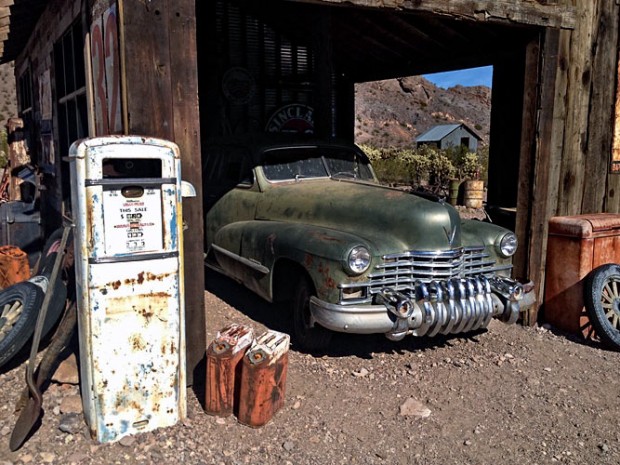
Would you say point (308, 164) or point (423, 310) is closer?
point (423, 310)

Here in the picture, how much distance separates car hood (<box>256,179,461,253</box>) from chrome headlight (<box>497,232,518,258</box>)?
19.8 inches

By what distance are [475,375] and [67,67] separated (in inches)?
214

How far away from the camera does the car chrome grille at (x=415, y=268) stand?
4.12 metres

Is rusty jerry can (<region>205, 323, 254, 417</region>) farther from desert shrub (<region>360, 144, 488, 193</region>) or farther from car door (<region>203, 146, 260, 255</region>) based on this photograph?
desert shrub (<region>360, 144, 488, 193</region>)

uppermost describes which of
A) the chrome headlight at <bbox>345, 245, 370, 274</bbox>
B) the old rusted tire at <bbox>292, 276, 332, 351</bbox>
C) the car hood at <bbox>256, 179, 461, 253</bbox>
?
the car hood at <bbox>256, 179, 461, 253</bbox>

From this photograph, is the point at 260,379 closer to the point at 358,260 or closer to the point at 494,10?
the point at 358,260

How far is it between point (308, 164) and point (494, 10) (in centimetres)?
228

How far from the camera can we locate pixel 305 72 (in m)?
10.3

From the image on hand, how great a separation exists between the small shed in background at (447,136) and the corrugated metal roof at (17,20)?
1501 inches

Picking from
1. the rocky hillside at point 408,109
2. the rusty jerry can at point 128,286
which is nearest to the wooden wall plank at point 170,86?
the rusty jerry can at point 128,286

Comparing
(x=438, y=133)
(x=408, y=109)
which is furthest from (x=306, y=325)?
(x=408, y=109)

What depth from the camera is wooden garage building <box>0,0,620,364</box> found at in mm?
3535

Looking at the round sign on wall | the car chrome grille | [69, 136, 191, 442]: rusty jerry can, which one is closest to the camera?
[69, 136, 191, 442]: rusty jerry can

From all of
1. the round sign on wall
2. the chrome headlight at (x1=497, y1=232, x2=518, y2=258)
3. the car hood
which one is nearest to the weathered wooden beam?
the car hood
